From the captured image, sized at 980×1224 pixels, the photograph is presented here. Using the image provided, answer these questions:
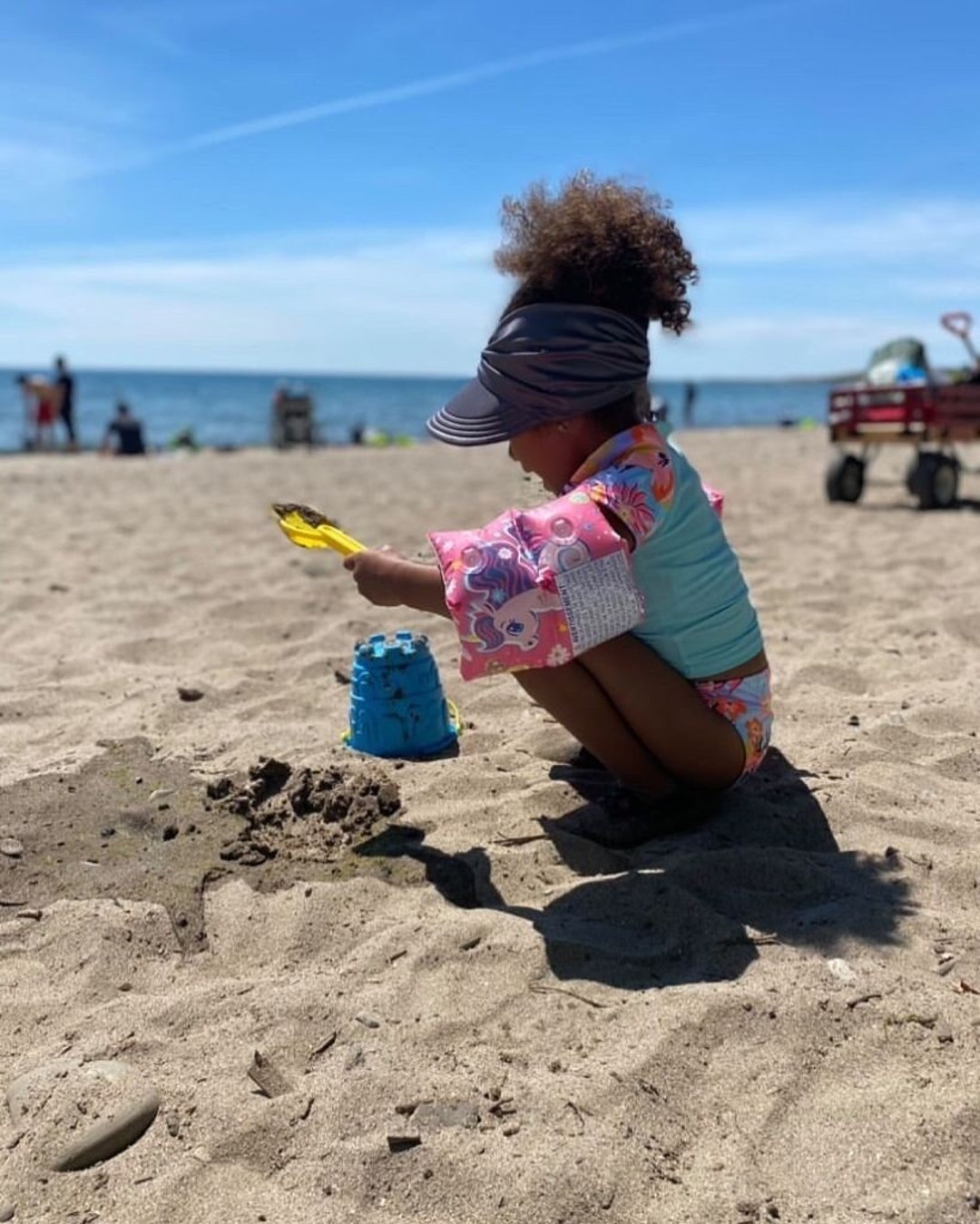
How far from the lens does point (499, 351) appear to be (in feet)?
8.00

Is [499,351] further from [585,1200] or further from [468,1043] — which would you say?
[585,1200]

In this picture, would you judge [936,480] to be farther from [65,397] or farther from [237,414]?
[237,414]

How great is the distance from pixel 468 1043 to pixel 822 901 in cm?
81

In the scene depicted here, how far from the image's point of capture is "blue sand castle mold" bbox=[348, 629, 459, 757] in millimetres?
3072

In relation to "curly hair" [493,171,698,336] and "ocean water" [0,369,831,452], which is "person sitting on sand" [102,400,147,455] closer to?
"ocean water" [0,369,831,452]

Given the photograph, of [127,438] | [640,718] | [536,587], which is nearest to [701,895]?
[640,718]

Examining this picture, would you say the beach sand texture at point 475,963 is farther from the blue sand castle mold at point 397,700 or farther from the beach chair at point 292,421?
the beach chair at point 292,421

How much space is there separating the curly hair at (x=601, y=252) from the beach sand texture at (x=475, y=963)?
1.16 m

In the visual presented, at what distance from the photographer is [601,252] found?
2.42 m

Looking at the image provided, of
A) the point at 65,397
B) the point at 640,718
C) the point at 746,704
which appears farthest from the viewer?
the point at 65,397

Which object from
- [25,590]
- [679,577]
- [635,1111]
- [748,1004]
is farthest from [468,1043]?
[25,590]

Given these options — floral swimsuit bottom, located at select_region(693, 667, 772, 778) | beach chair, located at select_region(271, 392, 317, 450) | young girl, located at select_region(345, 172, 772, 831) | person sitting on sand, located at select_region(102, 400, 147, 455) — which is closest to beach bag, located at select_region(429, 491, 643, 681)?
young girl, located at select_region(345, 172, 772, 831)

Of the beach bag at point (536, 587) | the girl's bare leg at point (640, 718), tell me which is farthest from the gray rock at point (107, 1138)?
the girl's bare leg at point (640, 718)

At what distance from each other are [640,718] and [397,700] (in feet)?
2.71
